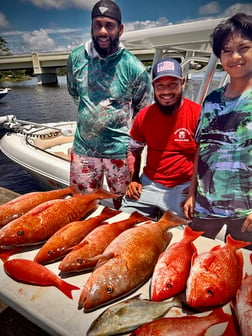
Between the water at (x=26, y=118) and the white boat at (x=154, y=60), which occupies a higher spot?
the white boat at (x=154, y=60)

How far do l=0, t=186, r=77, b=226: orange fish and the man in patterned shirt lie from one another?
857 millimetres

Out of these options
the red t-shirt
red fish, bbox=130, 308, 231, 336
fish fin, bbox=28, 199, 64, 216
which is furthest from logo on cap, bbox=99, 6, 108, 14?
red fish, bbox=130, 308, 231, 336

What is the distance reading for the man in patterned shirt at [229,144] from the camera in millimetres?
1322

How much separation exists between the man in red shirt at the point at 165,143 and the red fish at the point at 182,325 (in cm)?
96

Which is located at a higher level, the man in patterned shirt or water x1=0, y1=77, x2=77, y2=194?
the man in patterned shirt

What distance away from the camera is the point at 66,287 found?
3.37 feet

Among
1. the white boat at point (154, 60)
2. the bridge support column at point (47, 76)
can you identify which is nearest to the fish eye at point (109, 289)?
the white boat at point (154, 60)

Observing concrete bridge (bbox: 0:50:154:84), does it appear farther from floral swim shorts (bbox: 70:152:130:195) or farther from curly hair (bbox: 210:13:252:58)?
curly hair (bbox: 210:13:252:58)

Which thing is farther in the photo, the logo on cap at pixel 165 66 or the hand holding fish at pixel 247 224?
the logo on cap at pixel 165 66

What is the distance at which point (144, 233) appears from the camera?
1.26 meters

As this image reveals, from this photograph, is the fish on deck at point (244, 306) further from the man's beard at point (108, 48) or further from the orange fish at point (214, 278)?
the man's beard at point (108, 48)

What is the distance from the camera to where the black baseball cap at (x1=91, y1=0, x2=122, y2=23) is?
192 cm

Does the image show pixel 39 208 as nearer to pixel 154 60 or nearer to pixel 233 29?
pixel 233 29

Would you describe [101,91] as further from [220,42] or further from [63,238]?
[63,238]
